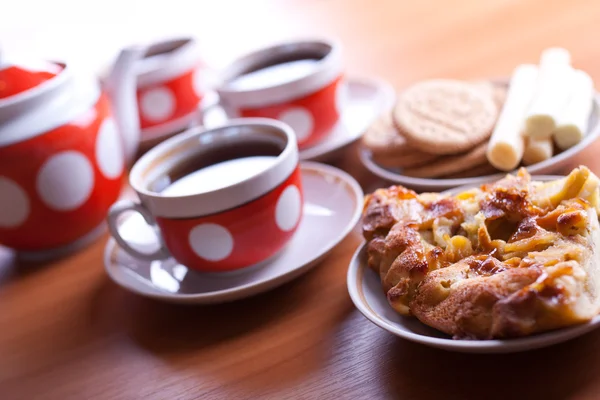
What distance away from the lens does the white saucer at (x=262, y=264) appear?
0.81 meters

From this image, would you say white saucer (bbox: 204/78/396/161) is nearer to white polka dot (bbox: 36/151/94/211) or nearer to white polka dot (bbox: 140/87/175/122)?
white polka dot (bbox: 140/87/175/122)

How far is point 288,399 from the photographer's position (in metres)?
0.68

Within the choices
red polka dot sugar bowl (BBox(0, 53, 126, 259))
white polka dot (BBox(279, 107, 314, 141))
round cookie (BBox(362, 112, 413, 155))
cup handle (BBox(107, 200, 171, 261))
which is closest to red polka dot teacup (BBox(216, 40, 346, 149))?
white polka dot (BBox(279, 107, 314, 141))

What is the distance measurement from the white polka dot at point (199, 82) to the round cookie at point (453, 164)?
1.91 feet

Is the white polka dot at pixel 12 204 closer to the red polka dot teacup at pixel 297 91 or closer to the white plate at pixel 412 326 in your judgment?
the red polka dot teacup at pixel 297 91

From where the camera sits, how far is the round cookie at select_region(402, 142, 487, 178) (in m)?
0.91

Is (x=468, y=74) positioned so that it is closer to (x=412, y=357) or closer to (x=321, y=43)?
(x=321, y=43)

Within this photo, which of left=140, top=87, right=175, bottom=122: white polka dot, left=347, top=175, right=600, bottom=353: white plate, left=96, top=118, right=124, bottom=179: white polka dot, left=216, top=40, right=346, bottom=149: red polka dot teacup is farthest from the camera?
left=140, top=87, right=175, bottom=122: white polka dot

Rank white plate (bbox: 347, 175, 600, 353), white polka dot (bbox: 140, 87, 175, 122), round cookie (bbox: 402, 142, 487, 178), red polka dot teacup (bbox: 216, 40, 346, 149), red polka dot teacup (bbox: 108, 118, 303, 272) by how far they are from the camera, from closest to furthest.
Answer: white plate (bbox: 347, 175, 600, 353)
red polka dot teacup (bbox: 108, 118, 303, 272)
round cookie (bbox: 402, 142, 487, 178)
red polka dot teacup (bbox: 216, 40, 346, 149)
white polka dot (bbox: 140, 87, 175, 122)

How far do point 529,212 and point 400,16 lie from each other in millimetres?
1169

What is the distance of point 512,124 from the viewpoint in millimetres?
915

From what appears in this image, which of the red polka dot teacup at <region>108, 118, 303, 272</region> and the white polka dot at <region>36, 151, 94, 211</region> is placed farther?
the white polka dot at <region>36, 151, 94, 211</region>

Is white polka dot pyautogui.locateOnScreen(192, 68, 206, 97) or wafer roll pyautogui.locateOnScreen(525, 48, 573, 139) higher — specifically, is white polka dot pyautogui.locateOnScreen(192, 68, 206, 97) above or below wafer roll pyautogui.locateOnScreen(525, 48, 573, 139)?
below

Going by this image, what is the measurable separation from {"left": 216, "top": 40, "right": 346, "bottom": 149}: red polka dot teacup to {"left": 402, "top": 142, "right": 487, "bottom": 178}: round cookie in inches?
10.1
